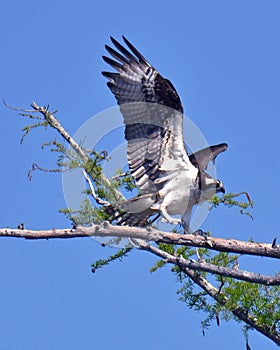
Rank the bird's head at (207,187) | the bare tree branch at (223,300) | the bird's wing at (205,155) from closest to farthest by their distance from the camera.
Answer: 1. the bare tree branch at (223,300)
2. the bird's head at (207,187)
3. the bird's wing at (205,155)

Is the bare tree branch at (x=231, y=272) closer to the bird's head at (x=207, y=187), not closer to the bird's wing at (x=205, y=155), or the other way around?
the bird's head at (x=207, y=187)

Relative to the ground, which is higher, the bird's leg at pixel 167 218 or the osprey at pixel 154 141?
the osprey at pixel 154 141

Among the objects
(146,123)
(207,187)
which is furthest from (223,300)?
(146,123)

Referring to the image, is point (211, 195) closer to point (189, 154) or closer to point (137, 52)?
point (189, 154)

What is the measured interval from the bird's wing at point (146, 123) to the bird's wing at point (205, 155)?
0.31 meters

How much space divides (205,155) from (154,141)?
830mm

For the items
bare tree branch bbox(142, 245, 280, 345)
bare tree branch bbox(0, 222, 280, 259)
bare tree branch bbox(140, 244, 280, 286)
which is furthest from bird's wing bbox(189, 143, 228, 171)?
bare tree branch bbox(0, 222, 280, 259)

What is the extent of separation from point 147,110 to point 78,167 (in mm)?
1099

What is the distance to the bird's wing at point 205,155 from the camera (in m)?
8.92

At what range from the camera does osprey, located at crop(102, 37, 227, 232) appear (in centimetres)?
842

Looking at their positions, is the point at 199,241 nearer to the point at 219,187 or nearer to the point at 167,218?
the point at 167,218

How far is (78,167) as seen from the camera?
837cm

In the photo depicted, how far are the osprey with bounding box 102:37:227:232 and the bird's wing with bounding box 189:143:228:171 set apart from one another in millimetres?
213

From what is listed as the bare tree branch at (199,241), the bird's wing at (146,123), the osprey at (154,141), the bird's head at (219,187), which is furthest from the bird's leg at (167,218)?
the bare tree branch at (199,241)
